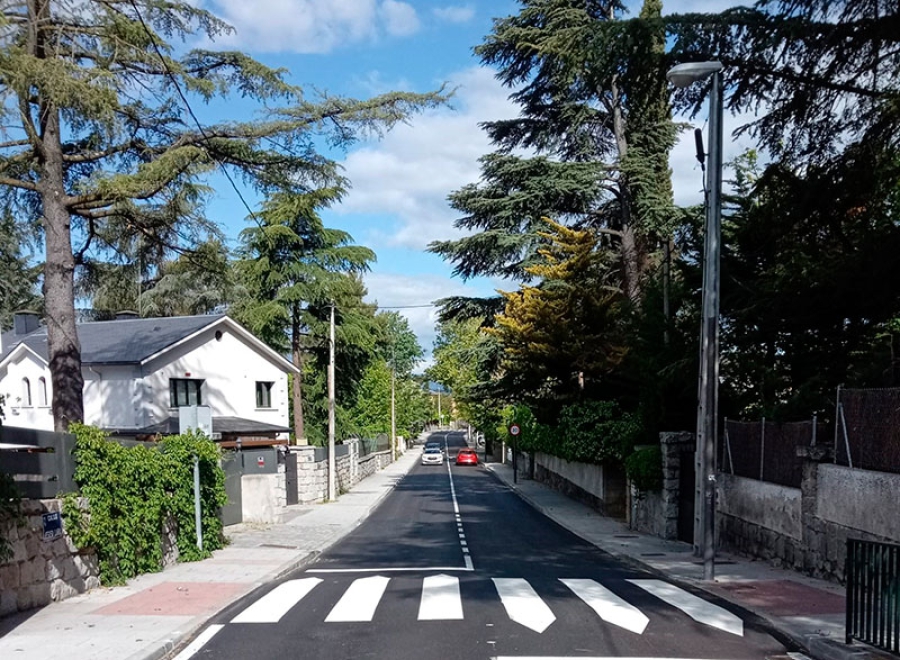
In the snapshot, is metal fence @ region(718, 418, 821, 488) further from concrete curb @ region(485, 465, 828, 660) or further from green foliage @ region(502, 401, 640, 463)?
green foliage @ region(502, 401, 640, 463)

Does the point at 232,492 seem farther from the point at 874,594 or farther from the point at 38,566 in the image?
the point at 874,594

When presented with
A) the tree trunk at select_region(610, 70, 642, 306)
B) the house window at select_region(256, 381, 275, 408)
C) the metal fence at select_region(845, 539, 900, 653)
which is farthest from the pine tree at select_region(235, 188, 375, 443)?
the metal fence at select_region(845, 539, 900, 653)

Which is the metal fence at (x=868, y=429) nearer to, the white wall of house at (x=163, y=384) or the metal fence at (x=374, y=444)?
the white wall of house at (x=163, y=384)

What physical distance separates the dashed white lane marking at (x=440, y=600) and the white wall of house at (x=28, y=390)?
81.3 ft

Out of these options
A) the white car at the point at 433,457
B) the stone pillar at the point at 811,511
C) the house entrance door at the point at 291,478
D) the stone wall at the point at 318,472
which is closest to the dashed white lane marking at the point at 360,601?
the stone pillar at the point at 811,511

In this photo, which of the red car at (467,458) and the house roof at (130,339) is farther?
the red car at (467,458)


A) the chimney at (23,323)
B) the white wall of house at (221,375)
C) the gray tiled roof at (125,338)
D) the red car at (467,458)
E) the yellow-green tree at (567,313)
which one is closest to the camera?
the yellow-green tree at (567,313)

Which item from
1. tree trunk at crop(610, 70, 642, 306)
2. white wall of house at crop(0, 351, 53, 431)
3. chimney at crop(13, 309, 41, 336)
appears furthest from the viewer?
chimney at crop(13, 309, 41, 336)

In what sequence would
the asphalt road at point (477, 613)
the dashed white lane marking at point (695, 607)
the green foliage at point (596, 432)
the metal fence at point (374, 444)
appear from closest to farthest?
the asphalt road at point (477, 613) → the dashed white lane marking at point (695, 607) → the green foliage at point (596, 432) → the metal fence at point (374, 444)

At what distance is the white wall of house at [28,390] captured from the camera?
3212cm

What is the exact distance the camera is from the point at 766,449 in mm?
14883

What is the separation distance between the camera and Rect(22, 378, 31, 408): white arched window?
32.7 m

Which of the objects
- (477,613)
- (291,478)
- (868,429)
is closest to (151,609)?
(477,613)

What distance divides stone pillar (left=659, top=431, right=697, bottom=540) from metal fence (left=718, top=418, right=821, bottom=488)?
1.65 metres
